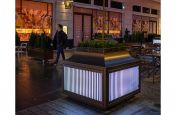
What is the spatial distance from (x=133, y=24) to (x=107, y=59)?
66.6ft

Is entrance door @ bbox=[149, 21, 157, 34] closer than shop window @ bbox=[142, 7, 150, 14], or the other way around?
shop window @ bbox=[142, 7, 150, 14]

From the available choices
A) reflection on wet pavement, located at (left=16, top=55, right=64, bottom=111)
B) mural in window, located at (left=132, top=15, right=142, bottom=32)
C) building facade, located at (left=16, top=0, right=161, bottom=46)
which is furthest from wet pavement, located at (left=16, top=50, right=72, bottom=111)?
mural in window, located at (left=132, top=15, right=142, bottom=32)

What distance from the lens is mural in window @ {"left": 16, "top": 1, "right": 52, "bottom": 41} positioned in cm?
1459

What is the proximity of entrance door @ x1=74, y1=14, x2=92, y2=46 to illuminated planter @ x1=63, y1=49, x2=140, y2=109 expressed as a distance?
12946 mm

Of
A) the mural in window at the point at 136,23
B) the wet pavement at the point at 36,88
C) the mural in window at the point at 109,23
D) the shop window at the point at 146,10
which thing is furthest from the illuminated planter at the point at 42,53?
the shop window at the point at 146,10

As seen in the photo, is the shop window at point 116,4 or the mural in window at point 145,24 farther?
the mural in window at point 145,24

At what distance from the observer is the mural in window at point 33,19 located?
47.9 feet

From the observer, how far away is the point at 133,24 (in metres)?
23.9

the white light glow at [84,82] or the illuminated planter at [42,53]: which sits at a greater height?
the illuminated planter at [42,53]

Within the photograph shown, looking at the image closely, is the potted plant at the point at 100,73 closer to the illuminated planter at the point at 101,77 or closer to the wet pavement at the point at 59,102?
the illuminated planter at the point at 101,77

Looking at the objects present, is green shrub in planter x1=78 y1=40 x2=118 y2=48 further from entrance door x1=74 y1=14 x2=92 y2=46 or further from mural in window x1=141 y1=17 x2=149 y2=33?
mural in window x1=141 y1=17 x2=149 y2=33

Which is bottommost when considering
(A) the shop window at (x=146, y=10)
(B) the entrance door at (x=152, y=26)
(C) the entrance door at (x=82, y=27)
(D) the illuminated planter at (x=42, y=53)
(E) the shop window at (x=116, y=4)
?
(D) the illuminated planter at (x=42, y=53)

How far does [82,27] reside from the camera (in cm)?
1834

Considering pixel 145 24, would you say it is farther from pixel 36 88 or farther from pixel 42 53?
pixel 36 88
